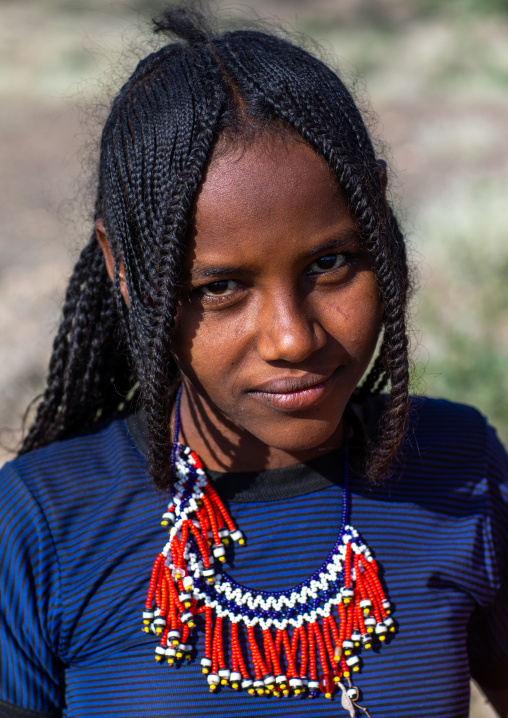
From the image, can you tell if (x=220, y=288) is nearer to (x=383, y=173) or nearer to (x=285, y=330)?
(x=285, y=330)

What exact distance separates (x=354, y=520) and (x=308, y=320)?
55 centimetres

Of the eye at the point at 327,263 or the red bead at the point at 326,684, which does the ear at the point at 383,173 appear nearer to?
the eye at the point at 327,263

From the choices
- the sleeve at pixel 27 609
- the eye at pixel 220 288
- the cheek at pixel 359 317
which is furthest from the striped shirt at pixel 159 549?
the eye at pixel 220 288

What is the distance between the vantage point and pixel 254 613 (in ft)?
5.44

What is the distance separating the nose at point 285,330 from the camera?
1.40 metres

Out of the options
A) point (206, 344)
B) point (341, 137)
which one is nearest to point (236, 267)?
point (206, 344)

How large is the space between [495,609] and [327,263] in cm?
96

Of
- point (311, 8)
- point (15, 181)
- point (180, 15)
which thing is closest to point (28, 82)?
point (15, 181)

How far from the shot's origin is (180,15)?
1776 mm

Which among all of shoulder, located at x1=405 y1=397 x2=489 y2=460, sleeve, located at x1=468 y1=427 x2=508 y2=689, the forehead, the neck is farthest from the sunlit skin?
sleeve, located at x1=468 y1=427 x2=508 y2=689

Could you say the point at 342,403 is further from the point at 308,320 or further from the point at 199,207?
the point at 199,207

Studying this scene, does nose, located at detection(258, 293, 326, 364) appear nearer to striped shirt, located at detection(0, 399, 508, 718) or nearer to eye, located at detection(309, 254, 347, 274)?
eye, located at detection(309, 254, 347, 274)

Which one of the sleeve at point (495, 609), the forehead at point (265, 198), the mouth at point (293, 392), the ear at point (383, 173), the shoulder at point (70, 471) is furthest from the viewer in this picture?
the sleeve at point (495, 609)

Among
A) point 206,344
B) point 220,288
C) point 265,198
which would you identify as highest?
point 265,198
